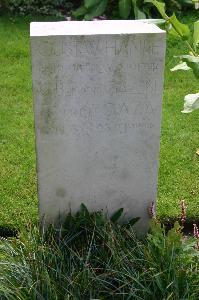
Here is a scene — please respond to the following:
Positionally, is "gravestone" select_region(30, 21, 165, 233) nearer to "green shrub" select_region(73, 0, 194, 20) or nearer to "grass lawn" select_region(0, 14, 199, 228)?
"grass lawn" select_region(0, 14, 199, 228)

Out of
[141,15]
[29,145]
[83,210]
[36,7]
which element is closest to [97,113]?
[83,210]

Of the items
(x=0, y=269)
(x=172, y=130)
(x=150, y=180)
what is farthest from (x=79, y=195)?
(x=172, y=130)

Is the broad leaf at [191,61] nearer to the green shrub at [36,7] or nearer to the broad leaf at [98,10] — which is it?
the broad leaf at [98,10]

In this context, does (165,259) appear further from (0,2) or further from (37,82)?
(0,2)

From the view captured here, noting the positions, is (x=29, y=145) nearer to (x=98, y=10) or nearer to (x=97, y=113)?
(x=97, y=113)

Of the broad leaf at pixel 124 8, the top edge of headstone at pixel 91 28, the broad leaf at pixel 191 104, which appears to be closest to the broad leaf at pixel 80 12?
the broad leaf at pixel 124 8

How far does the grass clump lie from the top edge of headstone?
1.08m

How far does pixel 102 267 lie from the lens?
11.1 feet

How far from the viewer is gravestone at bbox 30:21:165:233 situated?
333 cm

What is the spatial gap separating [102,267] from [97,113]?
2.85 ft

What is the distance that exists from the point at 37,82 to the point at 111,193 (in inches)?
33.6

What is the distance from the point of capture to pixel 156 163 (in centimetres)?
369

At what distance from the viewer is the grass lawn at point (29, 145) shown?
174 inches

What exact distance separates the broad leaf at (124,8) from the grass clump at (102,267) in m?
4.76
